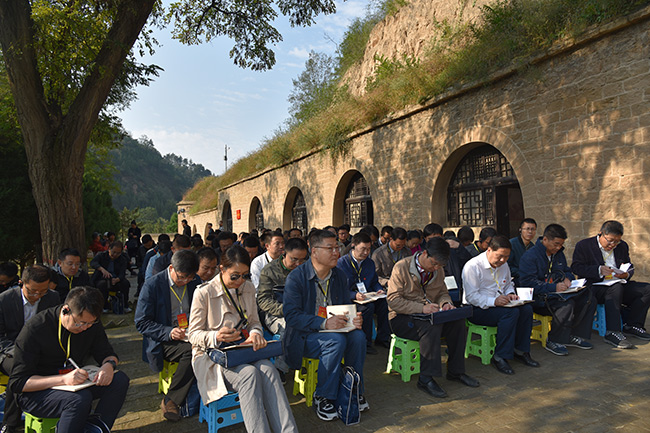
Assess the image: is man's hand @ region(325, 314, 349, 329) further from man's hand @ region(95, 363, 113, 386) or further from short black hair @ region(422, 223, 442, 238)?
short black hair @ region(422, 223, 442, 238)

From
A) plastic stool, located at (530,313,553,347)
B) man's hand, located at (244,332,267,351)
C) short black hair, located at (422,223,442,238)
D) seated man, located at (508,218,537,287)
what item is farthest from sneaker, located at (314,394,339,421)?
short black hair, located at (422,223,442,238)

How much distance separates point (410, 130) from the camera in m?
9.87

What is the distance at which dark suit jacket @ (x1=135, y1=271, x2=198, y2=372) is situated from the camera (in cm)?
359

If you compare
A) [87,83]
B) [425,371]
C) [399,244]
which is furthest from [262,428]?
[87,83]

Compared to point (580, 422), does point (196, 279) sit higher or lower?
higher

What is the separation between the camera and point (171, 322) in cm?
377

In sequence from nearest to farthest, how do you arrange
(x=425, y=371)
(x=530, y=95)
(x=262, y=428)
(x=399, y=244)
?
(x=262, y=428)
(x=425, y=371)
(x=399, y=244)
(x=530, y=95)

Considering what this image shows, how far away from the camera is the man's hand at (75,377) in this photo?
8.82ft

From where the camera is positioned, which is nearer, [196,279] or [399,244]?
[196,279]

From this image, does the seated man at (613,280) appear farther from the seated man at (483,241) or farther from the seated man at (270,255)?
the seated man at (270,255)

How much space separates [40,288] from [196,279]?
1.29m

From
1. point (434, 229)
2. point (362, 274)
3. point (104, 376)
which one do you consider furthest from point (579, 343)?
point (104, 376)

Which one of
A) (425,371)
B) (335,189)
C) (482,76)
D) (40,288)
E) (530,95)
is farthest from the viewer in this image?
(335,189)

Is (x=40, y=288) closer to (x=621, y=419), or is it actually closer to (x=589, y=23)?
(x=621, y=419)
